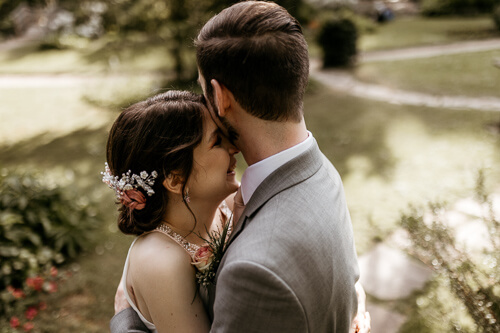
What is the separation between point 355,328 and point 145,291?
1.02 m

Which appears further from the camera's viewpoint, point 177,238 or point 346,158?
point 346,158

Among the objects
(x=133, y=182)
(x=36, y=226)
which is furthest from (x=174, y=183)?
(x=36, y=226)

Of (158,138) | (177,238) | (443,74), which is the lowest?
(443,74)

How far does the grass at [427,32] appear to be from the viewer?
14986 mm

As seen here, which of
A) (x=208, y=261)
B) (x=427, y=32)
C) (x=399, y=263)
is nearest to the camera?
(x=208, y=261)

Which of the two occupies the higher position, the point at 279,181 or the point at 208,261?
the point at 279,181

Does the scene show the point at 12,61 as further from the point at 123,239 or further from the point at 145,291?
the point at 145,291

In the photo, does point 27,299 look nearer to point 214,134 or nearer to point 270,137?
point 214,134

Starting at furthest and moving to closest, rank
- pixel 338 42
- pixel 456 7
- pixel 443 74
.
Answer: pixel 456 7
pixel 338 42
pixel 443 74

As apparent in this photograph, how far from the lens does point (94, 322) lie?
3811 mm

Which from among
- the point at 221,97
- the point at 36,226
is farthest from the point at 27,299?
the point at 221,97

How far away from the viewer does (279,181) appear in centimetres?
167

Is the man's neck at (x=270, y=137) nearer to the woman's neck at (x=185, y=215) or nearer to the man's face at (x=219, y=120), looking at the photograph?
the man's face at (x=219, y=120)

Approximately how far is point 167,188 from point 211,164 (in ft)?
0.88
